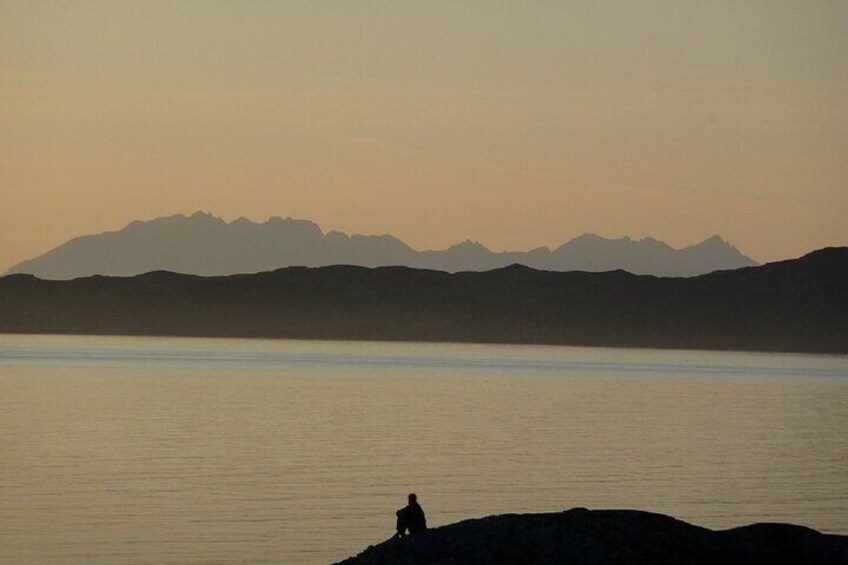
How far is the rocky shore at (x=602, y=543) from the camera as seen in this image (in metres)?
26.3

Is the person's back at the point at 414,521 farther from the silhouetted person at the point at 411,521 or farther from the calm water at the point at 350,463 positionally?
the calm water at the point at 350,463

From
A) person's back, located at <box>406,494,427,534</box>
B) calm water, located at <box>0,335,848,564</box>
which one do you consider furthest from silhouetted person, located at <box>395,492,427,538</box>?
calm water, located at <box>0,335,848,564</box>

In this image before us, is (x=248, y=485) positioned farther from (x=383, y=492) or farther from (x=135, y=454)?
(x=135, y=454)

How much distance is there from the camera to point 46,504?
48.2m

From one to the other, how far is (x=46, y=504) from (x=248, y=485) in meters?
7.62

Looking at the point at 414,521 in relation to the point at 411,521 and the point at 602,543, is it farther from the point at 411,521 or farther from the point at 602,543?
the point at 602,543

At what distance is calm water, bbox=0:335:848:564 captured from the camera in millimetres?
43375

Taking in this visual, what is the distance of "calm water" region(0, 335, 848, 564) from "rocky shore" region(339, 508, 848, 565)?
40.6 feet

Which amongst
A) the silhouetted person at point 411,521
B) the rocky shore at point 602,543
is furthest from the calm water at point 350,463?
the rocky shore at point 602,543

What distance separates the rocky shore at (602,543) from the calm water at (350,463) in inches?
487

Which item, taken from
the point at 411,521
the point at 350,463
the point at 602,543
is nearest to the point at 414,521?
the point at 411,521

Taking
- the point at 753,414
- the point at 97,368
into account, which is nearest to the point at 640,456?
the point at 753,414

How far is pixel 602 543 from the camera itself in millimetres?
26453

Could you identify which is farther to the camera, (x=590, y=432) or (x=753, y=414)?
(x=753, y=414)
